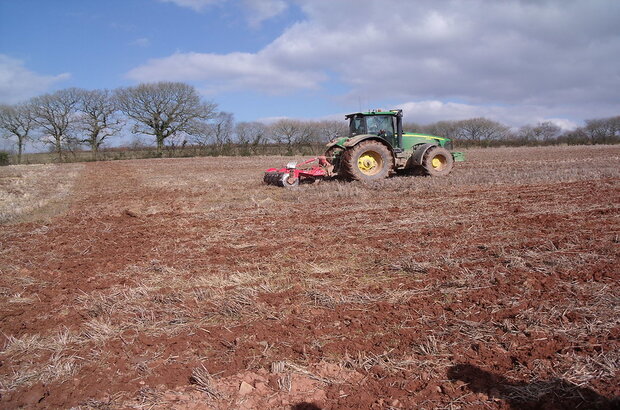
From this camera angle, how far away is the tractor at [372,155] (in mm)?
11570

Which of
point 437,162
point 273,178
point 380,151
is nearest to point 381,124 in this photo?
point 380,151

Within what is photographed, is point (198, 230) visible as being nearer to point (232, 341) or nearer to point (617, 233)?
point (232, 341)

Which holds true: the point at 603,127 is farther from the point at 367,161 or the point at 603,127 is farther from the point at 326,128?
the point at 367,161

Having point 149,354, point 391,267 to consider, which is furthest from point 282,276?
point 149,354

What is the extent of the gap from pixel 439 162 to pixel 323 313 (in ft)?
34.0

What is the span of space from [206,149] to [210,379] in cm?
4339

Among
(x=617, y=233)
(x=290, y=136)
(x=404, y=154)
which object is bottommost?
(x=617, y=233)

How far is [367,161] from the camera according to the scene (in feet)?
39.1

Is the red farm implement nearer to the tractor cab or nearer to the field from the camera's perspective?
the tractor cab

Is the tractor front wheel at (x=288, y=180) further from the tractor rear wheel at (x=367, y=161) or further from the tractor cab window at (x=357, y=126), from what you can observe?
the tractor cab window at (x=357, y=126)

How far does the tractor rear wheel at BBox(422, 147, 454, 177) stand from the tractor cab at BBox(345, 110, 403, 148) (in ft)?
3.10

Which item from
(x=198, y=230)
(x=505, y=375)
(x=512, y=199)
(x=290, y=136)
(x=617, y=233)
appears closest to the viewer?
(x=505, y=375)

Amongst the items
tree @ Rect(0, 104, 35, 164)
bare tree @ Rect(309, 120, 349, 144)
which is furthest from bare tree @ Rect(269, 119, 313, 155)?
tree @ Rect(0, 104, 35, 164)

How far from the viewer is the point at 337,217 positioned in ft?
24.0
